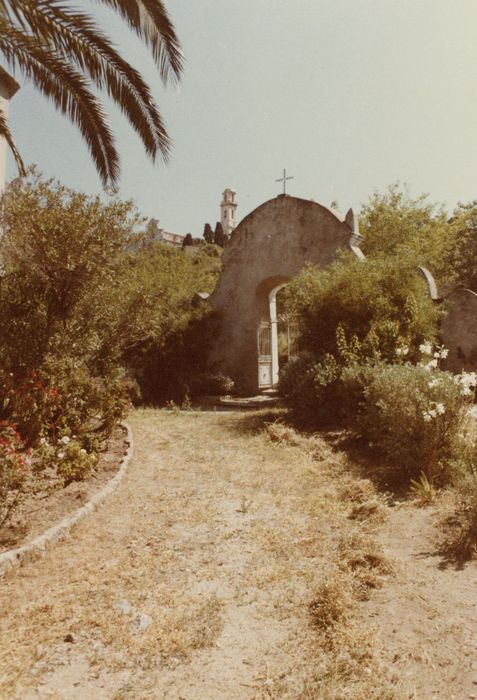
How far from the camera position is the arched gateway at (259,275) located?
46.0 feet

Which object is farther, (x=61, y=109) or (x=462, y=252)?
(x=462, y=252)

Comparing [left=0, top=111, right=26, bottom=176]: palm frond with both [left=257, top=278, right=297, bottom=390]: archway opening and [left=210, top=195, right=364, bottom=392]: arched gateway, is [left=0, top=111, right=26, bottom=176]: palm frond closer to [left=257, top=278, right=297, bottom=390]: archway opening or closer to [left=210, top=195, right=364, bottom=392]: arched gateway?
[left=210, top=195, right=364, bottom=392]: arched gateway

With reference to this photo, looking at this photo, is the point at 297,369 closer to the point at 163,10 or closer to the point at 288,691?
the point at 163,10

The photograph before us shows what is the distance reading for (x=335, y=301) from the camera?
9758 millimetres

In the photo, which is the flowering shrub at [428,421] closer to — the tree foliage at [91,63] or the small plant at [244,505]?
the small plant at [244,505]

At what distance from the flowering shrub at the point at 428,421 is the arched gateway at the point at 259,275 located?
8.13 m

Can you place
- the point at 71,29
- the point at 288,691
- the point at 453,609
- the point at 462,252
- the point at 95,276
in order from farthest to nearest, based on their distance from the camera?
the point at 462,252, the point at 95,276, the point at 71,29, the point at 453,609, the point at 288,691

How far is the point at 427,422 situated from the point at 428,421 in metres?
0.04

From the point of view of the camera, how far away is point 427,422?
5578mm

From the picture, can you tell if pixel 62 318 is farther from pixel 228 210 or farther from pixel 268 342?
pixel 228 210

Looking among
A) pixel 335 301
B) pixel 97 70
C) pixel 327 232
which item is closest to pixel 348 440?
pixel 335 301

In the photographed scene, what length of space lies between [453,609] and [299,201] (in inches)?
498

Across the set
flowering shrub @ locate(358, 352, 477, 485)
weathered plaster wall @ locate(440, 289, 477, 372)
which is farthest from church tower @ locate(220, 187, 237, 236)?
flowering shrub @ locate(358, 352, 477, 485)

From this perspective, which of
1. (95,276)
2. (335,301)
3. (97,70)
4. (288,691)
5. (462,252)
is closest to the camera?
(288,691)
